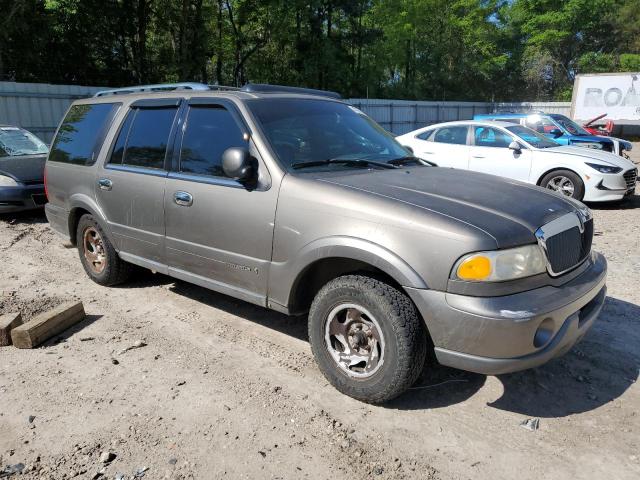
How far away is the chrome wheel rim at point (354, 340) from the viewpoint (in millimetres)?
3006

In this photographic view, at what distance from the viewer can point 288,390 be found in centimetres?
330

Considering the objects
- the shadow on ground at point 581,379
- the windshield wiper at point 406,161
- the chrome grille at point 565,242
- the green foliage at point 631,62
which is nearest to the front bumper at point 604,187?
the shadow on ground at point 581,379

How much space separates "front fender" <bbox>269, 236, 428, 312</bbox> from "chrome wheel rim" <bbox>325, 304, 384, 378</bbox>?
32 centimetres

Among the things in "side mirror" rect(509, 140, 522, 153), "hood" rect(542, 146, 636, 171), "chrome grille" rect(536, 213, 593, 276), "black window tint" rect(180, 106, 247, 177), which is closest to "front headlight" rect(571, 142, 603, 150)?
"hood" rect(542, 146, 636, 171)

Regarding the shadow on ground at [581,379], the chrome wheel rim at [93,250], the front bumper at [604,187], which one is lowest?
the shadow on ground at [581,379]

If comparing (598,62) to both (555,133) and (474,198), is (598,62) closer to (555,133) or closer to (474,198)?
(555,133)

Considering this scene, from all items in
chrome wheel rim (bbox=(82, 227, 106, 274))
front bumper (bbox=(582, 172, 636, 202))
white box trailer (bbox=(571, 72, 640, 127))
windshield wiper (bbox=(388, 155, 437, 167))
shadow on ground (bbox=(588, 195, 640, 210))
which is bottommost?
shadow on ground (bbox=(588, 195, 640, 210))

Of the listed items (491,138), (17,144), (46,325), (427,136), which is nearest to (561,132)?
(491,138)

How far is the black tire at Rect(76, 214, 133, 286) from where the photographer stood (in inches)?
196

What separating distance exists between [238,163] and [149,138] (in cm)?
148

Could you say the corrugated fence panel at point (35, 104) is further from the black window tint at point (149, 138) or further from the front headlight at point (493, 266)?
the front headlight at point (493, 266)

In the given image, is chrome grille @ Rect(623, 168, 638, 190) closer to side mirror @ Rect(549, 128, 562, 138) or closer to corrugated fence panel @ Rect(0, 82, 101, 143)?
side mirror @ Rect(549, 128, 562, 138)

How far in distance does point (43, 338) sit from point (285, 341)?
192cm

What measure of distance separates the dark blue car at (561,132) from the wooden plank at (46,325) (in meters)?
10.8
